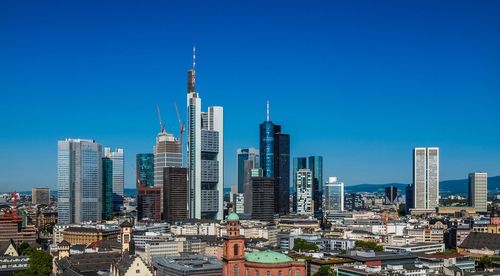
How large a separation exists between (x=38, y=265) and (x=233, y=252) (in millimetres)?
36944

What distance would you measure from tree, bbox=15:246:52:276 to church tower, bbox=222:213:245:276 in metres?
32.5

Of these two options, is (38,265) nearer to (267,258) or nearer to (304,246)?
(267,258)

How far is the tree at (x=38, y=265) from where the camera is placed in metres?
104

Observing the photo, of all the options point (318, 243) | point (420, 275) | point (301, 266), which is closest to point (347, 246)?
point (318, 243)

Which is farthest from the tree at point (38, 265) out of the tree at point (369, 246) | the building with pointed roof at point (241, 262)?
the tree at point (369, 246)

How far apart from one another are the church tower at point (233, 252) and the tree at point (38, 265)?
32468 millimetres

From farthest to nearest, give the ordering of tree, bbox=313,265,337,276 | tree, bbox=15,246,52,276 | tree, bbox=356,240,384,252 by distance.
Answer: tree, bbox=356,240,384,252 → tree, bbox=15,246,52,276 → tree, bbox=313,265,337,276

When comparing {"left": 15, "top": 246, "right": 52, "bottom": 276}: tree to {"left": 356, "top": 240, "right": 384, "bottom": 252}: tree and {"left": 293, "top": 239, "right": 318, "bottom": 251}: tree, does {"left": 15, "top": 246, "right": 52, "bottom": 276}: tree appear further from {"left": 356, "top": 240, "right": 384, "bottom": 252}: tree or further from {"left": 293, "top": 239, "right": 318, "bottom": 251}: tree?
{"left": 356, "top": 240, "right": 384, "bottom": 252}: tree

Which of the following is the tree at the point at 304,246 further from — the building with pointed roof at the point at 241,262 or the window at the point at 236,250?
the window at the point at 236,250

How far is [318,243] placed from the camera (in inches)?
6171

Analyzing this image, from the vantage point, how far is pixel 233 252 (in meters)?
89.4

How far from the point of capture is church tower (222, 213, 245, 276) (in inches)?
3494

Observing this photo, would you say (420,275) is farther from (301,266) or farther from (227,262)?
(227,262)

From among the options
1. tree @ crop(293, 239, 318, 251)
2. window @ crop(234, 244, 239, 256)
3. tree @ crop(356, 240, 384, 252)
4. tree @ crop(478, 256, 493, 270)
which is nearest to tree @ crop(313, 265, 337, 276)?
window @ crop(234, 244, 239, 256)
